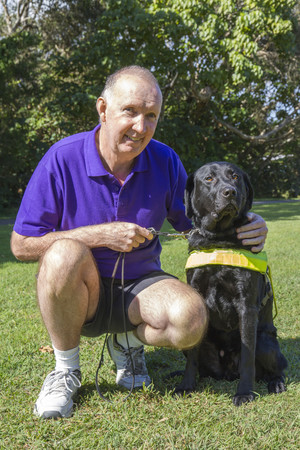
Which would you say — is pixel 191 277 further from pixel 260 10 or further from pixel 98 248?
pixel 260 10

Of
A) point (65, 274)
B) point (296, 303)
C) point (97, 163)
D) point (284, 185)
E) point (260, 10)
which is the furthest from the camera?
point (284, 185)

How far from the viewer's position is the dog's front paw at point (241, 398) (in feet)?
7.55

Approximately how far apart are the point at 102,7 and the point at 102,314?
618 inches

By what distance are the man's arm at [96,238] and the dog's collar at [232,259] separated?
0.34m

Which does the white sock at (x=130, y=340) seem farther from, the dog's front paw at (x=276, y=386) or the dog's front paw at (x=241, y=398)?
the dog's front paw at (x=276, y=386)

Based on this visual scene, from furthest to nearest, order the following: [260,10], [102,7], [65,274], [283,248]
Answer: [102,7]
[260,10]
[283,248]
[65,274]

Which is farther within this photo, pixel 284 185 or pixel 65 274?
pixel 284 185

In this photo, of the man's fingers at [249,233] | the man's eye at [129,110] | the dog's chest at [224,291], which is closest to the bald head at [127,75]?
the man's eye at [129,110]

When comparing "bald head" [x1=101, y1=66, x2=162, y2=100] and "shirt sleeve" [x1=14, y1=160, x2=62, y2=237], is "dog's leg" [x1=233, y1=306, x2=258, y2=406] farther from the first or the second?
"bald head" [x1=101, y1=66, x2=162, y2=100]

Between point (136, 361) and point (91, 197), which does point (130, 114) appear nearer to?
point (91, 197)

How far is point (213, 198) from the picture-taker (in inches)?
101

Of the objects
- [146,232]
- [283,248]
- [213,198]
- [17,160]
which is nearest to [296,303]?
[213,198]

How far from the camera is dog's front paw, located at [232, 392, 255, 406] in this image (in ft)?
7.55

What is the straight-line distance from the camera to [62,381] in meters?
2.34
